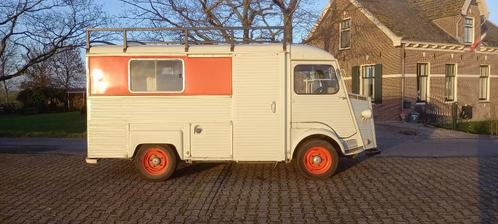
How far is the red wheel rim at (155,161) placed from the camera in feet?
29.8

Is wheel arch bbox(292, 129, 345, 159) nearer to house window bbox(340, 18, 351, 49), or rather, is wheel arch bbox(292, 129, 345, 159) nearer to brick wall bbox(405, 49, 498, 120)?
brick wall bbox(405, 49, 498, 120)

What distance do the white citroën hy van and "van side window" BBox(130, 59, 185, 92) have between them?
2 centimetres

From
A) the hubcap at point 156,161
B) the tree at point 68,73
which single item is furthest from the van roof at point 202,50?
the tree at point 68,73

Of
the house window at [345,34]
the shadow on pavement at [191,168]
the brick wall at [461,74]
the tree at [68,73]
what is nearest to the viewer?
the shadow on pavement at [191,168]

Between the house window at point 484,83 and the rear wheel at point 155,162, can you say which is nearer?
the rear wheel at point 155,162

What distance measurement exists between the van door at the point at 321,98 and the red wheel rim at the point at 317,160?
1.41ft

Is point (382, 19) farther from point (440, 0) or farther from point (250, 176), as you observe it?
point (250, 176)

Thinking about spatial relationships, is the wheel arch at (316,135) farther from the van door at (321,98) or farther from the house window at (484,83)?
the house window at (484,83)

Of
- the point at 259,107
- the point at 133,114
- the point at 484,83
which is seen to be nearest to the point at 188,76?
the point at 133,114

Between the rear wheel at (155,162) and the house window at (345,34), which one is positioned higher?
the house window at (345,34)

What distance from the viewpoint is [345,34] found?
1024 inches

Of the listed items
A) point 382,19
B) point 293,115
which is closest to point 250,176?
point 293,115

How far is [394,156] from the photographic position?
12.3 m

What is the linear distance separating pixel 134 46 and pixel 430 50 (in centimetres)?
1831
